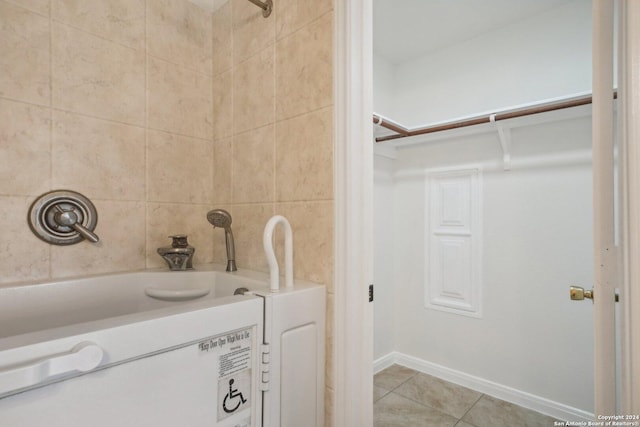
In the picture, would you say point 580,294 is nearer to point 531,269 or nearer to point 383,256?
point 531,269

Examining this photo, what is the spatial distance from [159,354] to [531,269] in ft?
6.18

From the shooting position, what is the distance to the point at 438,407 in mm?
1766

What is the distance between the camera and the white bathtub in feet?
1.85

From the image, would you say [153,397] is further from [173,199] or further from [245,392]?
[173,199]

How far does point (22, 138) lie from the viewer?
1.09 m

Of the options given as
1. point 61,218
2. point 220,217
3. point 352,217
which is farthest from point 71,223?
point 352,217

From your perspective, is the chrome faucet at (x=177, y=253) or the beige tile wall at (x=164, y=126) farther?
the chrome faucet at (x=177, y=253)

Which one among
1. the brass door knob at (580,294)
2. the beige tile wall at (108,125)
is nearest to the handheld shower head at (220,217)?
the beige tile wall at (108,125)

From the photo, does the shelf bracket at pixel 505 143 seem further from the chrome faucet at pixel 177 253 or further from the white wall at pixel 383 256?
the chrome faucet at pixel 177 253

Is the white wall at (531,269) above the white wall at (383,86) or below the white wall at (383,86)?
below

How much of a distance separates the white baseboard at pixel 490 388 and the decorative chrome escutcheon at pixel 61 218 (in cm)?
188

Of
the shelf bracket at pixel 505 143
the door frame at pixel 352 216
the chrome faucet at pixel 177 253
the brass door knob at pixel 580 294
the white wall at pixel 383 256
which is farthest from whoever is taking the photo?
the white wall at pixel 383 256

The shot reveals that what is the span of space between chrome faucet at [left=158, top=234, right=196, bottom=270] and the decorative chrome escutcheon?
0.81 feet

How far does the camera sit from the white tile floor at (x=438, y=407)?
164 cm
